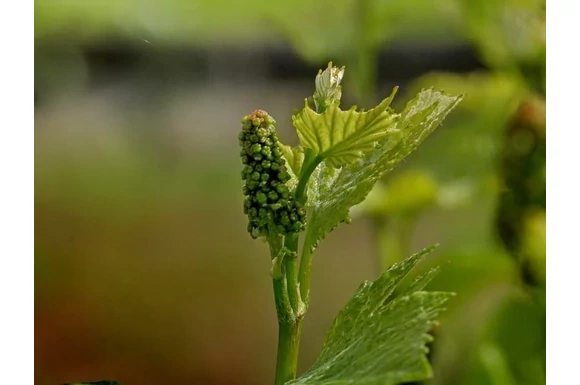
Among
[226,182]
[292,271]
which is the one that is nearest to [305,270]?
[292,271]

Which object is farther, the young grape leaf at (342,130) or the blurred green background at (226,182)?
the blurred green background at (226,182)

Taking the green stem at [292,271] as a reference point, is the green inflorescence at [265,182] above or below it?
above

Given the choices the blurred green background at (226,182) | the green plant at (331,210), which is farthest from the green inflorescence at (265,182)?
the blurred green background at (226,182)

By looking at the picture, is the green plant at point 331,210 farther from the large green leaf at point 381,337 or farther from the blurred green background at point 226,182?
the blurred green background at point 226,182

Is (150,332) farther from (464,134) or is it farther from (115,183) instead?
(464,134)

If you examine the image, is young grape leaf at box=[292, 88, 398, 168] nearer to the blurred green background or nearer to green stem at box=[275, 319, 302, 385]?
green stem at box=[275, 319, 302, 385]

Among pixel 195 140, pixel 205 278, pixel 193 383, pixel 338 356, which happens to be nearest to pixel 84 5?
pixel 195 140

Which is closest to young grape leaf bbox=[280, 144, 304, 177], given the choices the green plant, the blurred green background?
the green plant
